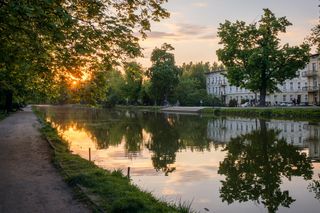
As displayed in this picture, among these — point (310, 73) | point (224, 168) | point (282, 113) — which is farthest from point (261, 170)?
point (310, 73)

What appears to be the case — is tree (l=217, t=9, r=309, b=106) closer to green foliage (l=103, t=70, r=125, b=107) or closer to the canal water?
the canal water

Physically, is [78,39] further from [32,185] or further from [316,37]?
[316,37]

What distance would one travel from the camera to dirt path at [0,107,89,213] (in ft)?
33.3

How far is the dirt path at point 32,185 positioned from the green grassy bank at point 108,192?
35 cm

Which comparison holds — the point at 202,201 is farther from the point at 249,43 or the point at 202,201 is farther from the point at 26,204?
the point at 249,43

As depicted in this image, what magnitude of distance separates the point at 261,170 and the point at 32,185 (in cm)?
960

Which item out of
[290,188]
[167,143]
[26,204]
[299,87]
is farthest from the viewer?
[299,87]

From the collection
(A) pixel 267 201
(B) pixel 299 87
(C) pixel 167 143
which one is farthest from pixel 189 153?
(B) pixel 299 87

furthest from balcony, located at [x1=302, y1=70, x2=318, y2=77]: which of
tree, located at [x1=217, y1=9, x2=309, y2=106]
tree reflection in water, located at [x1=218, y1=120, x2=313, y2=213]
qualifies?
tree reflection in water, located at [x1=218, y1=120, x2=313, y2=213]

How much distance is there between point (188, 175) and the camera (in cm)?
1667

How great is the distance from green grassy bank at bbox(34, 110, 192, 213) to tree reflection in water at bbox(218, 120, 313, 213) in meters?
2.93

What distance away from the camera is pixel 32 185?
12539 mm

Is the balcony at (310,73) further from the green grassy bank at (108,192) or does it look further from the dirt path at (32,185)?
the green grassy bank at (108,192)

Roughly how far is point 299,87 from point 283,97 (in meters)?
5.84
